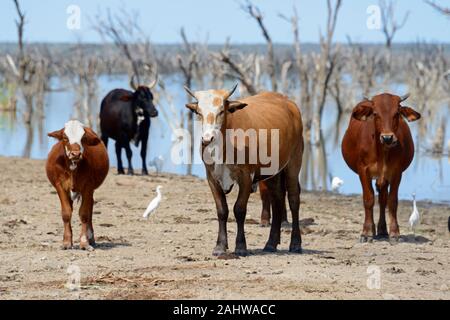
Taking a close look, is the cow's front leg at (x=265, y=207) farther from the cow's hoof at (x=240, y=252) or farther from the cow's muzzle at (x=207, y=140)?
the cow's muzzle at (x=207, y=140)

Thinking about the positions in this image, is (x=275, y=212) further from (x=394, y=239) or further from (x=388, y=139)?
(x=394, y=239)

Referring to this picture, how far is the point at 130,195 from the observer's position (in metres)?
17.5

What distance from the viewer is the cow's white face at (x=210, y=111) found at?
10.5 meters

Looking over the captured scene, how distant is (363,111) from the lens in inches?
507

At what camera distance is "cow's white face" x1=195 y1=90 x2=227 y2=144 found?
34.5 feet

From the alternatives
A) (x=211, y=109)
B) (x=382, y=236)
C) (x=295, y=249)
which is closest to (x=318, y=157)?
(x=382, y=236)

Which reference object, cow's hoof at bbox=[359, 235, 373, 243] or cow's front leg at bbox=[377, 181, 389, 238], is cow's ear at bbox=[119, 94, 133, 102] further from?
cow's hoof at bbox=[359, 235, 373, 243]

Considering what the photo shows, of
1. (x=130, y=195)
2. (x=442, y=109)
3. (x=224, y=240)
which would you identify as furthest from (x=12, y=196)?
(x=442, y=109)

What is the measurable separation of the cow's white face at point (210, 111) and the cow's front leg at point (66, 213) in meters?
1.81

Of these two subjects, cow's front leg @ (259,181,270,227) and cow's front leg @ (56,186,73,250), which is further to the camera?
cow's front leg @ (259,181,270,227)

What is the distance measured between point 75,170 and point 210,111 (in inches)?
67.2

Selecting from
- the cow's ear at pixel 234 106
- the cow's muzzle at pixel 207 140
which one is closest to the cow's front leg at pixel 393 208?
the cow's ear at pixel 234 106

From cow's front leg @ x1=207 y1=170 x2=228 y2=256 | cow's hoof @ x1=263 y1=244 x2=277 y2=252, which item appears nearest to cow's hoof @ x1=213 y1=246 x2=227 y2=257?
cow's front leg @ x1=207 y1=170 x2=228 y2=256

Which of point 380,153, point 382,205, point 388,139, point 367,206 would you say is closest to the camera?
point 388,139
